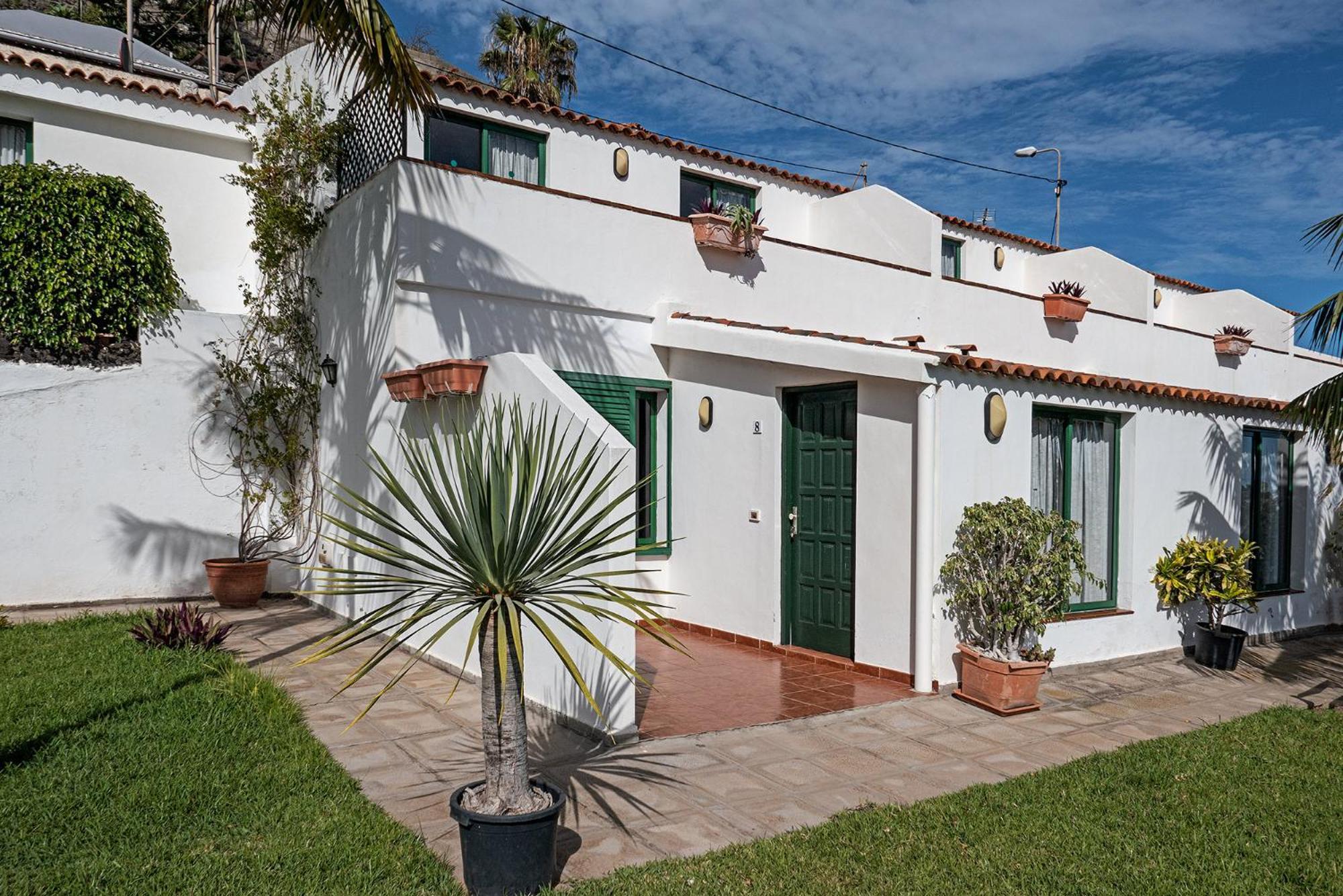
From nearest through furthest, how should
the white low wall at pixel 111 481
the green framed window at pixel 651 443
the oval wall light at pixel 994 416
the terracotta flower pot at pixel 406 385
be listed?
the terracotta flower pot at pixel 406 385 → the oval wall light at pixel 994 416 → the green framed window at pixel 651 443 → the white low wall at pixel 111 481

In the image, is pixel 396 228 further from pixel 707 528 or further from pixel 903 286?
pixel 903 286

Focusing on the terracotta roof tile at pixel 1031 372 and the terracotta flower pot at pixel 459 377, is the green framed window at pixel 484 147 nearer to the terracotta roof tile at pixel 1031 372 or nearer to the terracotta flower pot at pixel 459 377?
the terracotta roof tile at pixel 1031 372

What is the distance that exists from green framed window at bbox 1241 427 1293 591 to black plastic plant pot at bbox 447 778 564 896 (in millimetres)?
9855

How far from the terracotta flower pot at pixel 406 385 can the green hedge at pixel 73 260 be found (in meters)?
4.85

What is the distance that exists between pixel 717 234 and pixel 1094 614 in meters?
5.55

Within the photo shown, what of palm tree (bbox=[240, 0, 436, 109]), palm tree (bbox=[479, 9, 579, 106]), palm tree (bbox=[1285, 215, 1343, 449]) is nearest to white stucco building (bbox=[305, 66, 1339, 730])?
palm tree (bbox=[240, 0, 436, 109])

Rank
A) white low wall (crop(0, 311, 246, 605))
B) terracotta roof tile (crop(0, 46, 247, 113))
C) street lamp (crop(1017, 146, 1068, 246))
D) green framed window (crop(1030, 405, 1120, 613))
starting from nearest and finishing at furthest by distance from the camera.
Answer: green framed window (crop(1030, 405, 1120, 613)) → white low wall (crop(0, 311, 246, 605)) → terracotta roof tile (crop(0, 46, 247, 113)) → street lamp (crop(1017, 146, 1068, 246))

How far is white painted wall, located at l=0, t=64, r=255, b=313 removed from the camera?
11656 millimetres

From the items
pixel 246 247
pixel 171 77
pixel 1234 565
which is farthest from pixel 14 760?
pixel 171 77

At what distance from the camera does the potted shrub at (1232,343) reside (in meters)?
15.2

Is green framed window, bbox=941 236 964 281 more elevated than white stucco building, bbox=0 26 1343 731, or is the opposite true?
green framed window, bbox=941 236 964 281

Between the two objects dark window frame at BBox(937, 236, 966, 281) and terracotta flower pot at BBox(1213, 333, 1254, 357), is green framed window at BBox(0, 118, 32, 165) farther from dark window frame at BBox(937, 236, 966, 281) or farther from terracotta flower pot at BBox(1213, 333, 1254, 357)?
terracotta flower pot at BBox(1213, 333, 1254, 357)

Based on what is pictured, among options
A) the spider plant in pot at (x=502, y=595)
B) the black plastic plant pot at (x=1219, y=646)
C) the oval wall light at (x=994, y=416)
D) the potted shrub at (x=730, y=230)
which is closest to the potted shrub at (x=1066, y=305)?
the potted shrub at (x=730, y=230)

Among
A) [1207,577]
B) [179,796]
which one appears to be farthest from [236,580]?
[1207,577]
